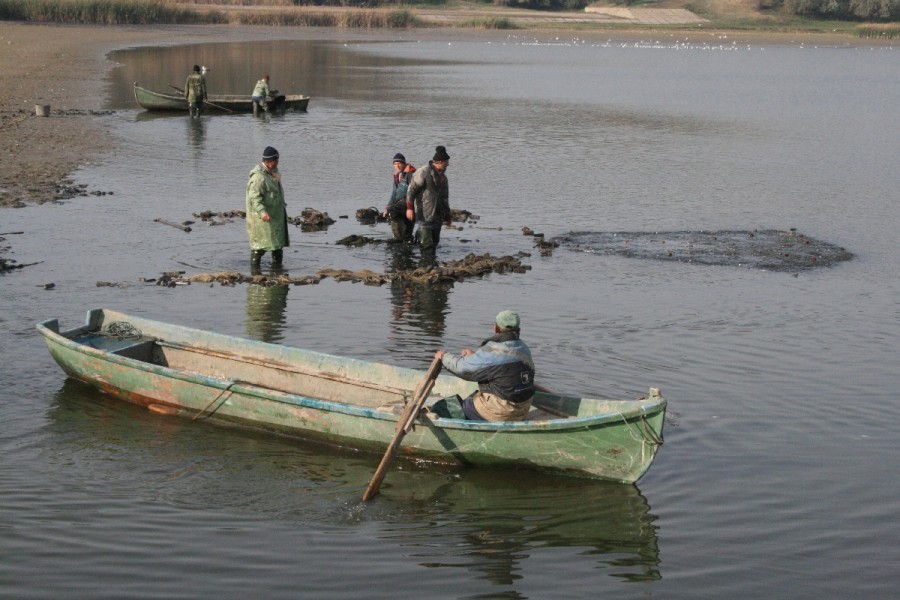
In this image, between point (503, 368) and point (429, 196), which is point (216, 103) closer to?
point (429, 196)

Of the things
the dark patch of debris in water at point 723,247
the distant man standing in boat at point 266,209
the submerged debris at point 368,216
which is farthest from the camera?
the submerged debris at point 368,216

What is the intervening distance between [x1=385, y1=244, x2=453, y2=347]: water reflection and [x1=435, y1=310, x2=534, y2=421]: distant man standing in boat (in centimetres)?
413

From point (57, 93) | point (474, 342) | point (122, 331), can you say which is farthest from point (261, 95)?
point (122, 331)

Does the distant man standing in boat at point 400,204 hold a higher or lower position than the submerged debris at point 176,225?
higher

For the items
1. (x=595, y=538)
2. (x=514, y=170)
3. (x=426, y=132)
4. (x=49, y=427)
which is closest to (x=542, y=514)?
(x=595, y=538)

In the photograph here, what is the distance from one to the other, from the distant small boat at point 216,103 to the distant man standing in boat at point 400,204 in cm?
1986

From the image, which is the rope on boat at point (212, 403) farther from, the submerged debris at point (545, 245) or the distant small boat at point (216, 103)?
the distant small boat at point (216, 103)

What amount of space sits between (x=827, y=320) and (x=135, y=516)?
10.2 m

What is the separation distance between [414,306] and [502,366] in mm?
6088

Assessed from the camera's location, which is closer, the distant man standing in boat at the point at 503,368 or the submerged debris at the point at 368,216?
the distant man standing in boat at the point at 503,368

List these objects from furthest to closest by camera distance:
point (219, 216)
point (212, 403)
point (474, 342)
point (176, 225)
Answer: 1. point (219, 216)
2. point (176, 225)
3. point (474, 342)
4. point (212, 403)

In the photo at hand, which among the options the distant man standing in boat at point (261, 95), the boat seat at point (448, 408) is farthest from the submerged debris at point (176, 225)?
the distant man standing in boat at point (261, 95)

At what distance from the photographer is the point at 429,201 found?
1795 centimetres

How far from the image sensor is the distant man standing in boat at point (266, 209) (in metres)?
16.2
